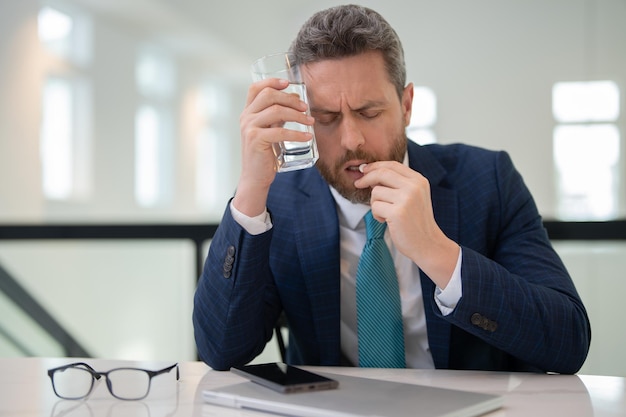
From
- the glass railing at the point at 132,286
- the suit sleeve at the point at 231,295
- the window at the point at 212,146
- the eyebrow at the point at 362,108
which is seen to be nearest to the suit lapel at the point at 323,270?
the suit sleeve at the point at 231,295

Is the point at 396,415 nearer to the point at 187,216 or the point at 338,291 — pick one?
the point at 338,291

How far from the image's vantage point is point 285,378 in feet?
3.34

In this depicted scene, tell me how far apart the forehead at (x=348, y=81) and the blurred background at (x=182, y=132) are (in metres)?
1.44

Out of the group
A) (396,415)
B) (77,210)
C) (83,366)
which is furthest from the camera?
(77,210)

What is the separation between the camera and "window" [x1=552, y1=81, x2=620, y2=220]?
12.6ft

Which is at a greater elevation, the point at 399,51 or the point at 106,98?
the point at 106,98

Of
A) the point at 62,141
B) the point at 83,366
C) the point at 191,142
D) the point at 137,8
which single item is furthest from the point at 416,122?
the point at 83,366

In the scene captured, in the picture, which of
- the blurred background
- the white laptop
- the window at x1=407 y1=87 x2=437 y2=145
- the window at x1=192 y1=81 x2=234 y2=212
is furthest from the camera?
the window at x1=192 y1=81 x2=234 y2=212

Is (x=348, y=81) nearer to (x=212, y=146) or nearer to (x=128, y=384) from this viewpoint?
(x=128, y=384)

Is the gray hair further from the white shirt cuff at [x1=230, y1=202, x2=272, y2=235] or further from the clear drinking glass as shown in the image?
the white shirt cuff at [x1=230, y1=202, x2=272, y2=235]

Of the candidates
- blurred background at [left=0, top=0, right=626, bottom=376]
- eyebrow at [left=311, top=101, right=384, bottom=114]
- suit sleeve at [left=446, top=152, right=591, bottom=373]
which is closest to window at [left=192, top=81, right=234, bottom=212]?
blurred background at [left=0, top=0, right=626, bottom=376]

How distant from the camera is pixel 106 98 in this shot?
5.08 meters

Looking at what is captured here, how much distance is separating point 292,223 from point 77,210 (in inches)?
162

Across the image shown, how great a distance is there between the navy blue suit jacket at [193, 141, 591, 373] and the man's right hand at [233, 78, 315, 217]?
7cm
